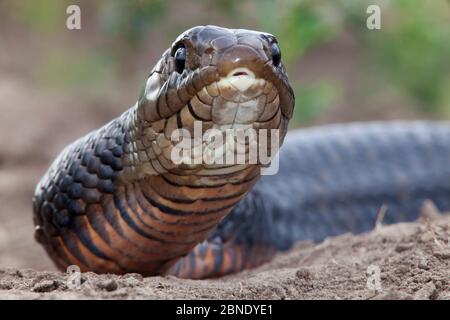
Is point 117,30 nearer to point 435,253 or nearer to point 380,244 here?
point 380,244

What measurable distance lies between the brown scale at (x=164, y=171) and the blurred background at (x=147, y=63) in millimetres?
2486

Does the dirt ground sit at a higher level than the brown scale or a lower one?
lower

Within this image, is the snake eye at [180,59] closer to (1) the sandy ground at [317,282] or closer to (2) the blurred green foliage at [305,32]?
(1) the sandy ground at [317,282]

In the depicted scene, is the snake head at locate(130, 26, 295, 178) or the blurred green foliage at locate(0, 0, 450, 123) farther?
the blurred green foliage at locate(0, 0, 450, 123)

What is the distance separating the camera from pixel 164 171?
3857mm

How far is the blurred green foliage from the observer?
8.06 meters

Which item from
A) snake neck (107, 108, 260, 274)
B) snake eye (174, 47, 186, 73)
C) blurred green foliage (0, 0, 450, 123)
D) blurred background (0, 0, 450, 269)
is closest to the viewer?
snake eye (174, 47, 186, 73)

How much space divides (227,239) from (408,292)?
2.09 m

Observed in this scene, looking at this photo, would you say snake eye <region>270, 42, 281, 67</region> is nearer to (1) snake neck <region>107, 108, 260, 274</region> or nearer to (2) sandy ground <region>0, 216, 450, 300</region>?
(1) snake neck <region>107, 108, 260, 274</region>

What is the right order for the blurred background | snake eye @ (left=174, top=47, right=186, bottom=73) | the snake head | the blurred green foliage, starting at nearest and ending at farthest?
1. the snake head
2. snake eye @ (left=174, top=47, right=186, bottom=73)
3. the blurred green foliage
4. the blurred background

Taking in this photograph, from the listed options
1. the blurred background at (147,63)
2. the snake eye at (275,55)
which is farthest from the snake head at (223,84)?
the blurred background at (147,63)

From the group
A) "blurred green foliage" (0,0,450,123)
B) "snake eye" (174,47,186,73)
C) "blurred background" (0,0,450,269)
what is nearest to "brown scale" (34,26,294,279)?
"snake eye" (174,47,186,73)
